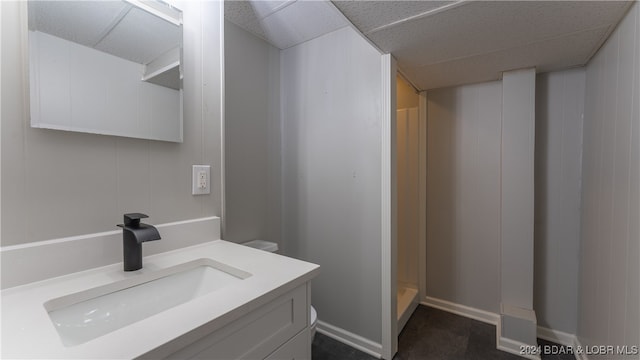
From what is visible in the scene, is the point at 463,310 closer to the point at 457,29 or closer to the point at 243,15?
the point at 457,29

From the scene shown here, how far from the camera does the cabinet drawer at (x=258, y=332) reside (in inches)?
23.3

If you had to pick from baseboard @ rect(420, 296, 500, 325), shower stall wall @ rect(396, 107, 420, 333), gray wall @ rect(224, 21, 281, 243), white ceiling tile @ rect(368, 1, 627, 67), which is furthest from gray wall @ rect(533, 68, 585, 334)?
gray wall @ rect(224, 21, 281, 243)

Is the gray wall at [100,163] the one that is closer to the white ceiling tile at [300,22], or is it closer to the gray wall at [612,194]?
the white ceiling tile at [300,22]

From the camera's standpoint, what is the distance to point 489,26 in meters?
1.23

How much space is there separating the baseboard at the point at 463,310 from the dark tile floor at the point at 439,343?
0.17 ft

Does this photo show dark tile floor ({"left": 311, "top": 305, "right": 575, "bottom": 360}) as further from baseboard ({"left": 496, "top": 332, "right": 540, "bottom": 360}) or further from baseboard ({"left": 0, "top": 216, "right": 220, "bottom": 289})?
baseboard ({"left": 0, "top": 216, "right": 220, "bottom": 289})

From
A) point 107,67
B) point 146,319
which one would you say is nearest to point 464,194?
point 146,319

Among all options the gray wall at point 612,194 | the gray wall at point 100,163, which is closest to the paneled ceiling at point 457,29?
the gray wall at point 612,194

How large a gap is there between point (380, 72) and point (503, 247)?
152 centimetres

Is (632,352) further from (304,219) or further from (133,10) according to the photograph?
(133,10)

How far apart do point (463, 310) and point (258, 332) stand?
6.97 ft

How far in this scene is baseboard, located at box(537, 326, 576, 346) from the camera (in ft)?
5.85

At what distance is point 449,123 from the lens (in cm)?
221

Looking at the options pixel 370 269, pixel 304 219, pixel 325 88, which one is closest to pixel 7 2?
pixel 325 88
